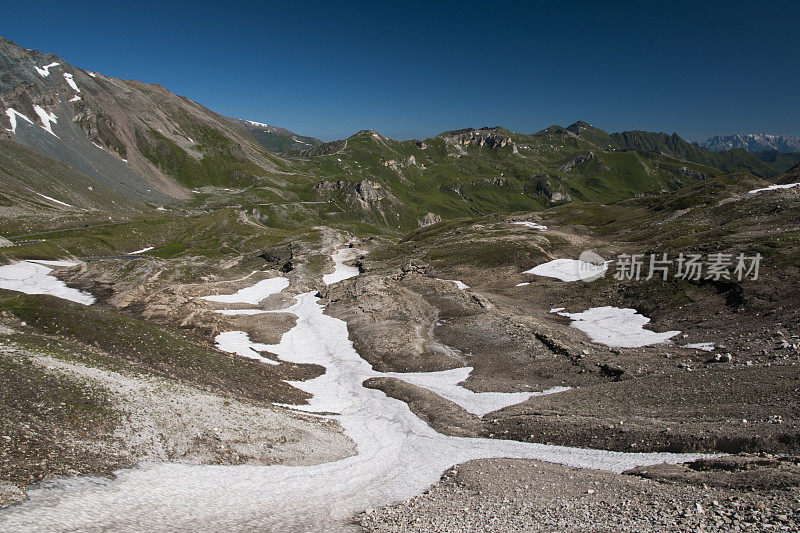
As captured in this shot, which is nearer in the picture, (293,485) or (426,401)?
(293,485)

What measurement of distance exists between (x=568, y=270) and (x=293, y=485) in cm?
8063

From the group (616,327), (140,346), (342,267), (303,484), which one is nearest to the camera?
(303,484)

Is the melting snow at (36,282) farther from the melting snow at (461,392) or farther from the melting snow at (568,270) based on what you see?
the melting snow at (568,270)

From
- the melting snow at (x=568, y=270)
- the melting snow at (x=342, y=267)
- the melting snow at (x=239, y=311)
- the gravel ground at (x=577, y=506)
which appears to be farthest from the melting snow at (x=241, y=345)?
the melting snow at (x=568, y=270)

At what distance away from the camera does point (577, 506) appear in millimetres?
20078

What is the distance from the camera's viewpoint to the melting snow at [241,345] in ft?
184

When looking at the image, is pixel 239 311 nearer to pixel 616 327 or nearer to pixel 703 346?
pixel 616 327

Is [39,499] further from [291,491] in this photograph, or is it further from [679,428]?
[679,428]

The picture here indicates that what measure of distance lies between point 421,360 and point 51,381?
132ft

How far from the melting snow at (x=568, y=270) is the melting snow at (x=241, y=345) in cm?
6173

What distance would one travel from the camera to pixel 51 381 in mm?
25219

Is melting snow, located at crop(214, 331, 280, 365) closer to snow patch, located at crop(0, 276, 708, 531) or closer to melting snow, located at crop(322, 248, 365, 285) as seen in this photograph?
snow patch, located at crop(0, 276, 708, 531)

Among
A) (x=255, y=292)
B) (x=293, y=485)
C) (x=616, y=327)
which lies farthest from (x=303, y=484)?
(x=255, y=292)

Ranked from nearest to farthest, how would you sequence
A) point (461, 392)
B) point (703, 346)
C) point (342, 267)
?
point (461, 392), point (703, 346), point (342, 267)
